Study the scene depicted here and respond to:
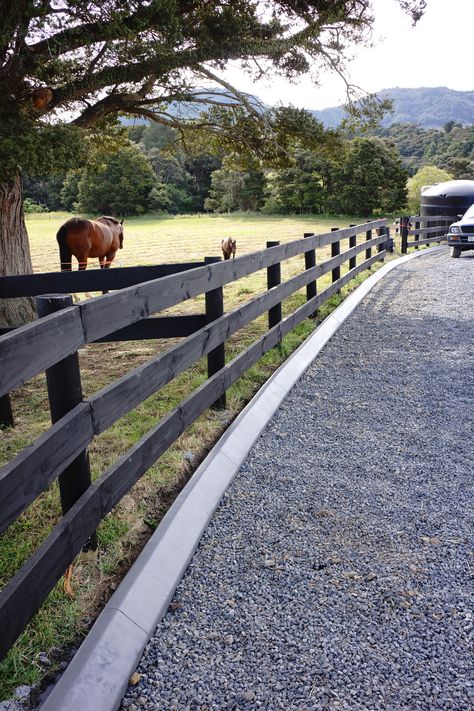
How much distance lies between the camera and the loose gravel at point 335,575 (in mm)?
1985

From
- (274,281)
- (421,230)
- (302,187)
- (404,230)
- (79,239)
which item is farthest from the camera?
(302,187)

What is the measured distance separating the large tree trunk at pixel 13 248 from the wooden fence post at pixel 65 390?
233 inches

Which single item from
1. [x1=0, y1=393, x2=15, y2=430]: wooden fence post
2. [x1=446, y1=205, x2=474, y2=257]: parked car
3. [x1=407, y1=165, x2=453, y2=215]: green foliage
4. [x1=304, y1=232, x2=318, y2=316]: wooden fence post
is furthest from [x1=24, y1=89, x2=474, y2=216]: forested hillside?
[x1=0, y1=393, x2=15, y2=430]: wooden fence post

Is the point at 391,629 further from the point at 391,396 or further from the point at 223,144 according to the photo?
the point at 223,144

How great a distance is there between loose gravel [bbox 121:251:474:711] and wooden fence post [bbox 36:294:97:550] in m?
0.67

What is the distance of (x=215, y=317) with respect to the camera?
441 centimetres

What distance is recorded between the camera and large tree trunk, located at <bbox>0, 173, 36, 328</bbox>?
792cm

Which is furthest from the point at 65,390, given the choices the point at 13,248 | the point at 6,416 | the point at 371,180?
the point at 371,180

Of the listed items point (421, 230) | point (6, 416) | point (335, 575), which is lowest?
point (335, 575)

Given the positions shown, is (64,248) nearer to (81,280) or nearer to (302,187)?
(81,280)

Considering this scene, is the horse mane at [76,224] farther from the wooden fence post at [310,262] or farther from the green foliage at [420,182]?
the green foliage at [420,182]

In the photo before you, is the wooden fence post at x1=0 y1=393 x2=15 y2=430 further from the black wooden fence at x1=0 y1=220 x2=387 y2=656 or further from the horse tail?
the horse tail

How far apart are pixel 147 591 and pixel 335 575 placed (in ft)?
2.83

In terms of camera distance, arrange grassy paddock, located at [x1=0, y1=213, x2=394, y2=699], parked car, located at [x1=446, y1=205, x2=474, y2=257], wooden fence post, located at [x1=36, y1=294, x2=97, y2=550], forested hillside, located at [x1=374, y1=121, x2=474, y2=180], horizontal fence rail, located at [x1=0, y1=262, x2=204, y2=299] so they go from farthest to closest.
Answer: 1. forested hillside, located at [x1=374, y1=121, x2=474, y2=180]
2. parked car, located at [x1=446, y1=205, x2=474, y2=257]
3. horizontal fence rail, located at [x1=0, y1=262, x2=204, y2=299]
4. wooden fence post, located at [x1=36, y1=294, x2=97, y2=550]
5. grassy paddock, located at [x1=0, y1=213, x2=394, y2=699]
